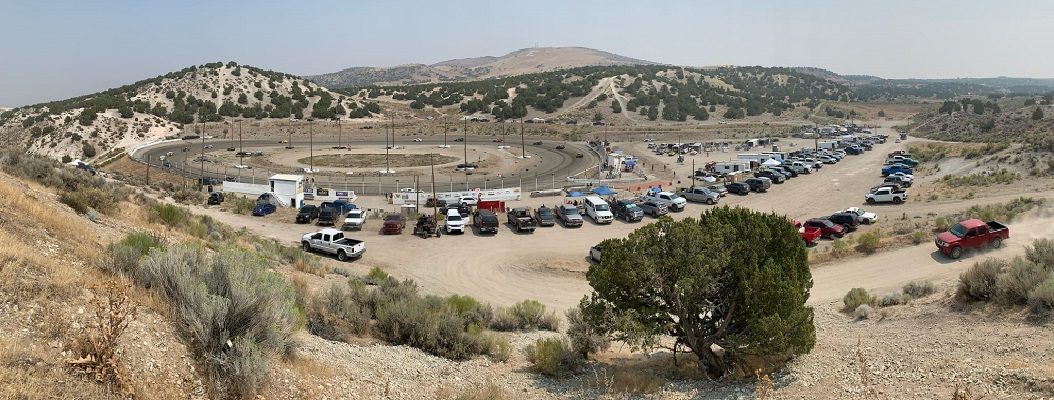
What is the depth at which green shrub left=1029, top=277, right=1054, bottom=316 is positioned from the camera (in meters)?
12.8

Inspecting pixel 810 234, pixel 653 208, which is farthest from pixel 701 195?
pixel 810 234

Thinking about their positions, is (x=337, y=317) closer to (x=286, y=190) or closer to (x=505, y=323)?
(x=505, y=323)

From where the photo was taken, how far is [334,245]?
27359mm

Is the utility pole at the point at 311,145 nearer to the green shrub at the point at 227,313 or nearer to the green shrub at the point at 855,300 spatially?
the green shrub at the point at 855,300

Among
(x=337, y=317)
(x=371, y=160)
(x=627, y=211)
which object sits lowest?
(x=627, y=211)

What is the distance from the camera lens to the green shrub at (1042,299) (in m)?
12.8

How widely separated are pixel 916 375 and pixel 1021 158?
4376cm

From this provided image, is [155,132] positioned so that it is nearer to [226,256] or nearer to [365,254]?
[365,254]

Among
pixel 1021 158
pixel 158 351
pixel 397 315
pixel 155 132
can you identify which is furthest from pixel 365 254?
pixel 155 132

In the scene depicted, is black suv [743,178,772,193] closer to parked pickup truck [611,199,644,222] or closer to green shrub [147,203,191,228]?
parked pickup truck [611,199,644,222]

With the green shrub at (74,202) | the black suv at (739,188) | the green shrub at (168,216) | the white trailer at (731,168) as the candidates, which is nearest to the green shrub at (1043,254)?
the green shrub at (74,202)

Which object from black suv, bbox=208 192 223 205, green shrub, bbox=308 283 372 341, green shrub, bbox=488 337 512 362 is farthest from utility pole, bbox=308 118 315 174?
green shrub, bbox=488 337 512 362

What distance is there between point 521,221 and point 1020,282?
2313 cm

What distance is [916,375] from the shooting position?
10992 mm
